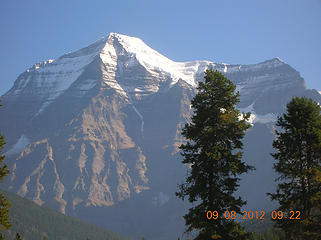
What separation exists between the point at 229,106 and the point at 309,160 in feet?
22.9

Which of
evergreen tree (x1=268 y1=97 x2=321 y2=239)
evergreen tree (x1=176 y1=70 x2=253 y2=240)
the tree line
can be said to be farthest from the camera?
evergreen tree (x1=268 y1=97 x2=321 y2=239)

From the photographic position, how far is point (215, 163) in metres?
32.2

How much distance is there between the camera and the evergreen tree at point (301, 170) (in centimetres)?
3189

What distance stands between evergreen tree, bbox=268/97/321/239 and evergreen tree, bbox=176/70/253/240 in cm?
328

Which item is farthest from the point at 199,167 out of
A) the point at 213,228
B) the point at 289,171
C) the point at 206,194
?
the point at 289,171

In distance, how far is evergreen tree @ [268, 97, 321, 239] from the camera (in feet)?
105

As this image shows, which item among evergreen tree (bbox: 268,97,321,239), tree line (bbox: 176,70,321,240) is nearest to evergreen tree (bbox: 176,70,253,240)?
tree line (bbox: 176,70,321,240)

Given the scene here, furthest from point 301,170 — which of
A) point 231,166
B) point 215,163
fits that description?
point 215,163

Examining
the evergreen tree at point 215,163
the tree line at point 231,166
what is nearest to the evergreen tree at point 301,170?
the tree line at point 231,166

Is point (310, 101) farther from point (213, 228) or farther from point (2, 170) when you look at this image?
point (2, 170)

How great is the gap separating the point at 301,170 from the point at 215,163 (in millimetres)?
6247

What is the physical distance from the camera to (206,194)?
105 ft

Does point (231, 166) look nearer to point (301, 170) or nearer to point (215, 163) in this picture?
point (215, 163)

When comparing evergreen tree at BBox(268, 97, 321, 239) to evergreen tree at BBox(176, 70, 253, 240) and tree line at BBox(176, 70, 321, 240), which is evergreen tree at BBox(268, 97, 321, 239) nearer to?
tree line at BBox(176, 70, 321, 240)
